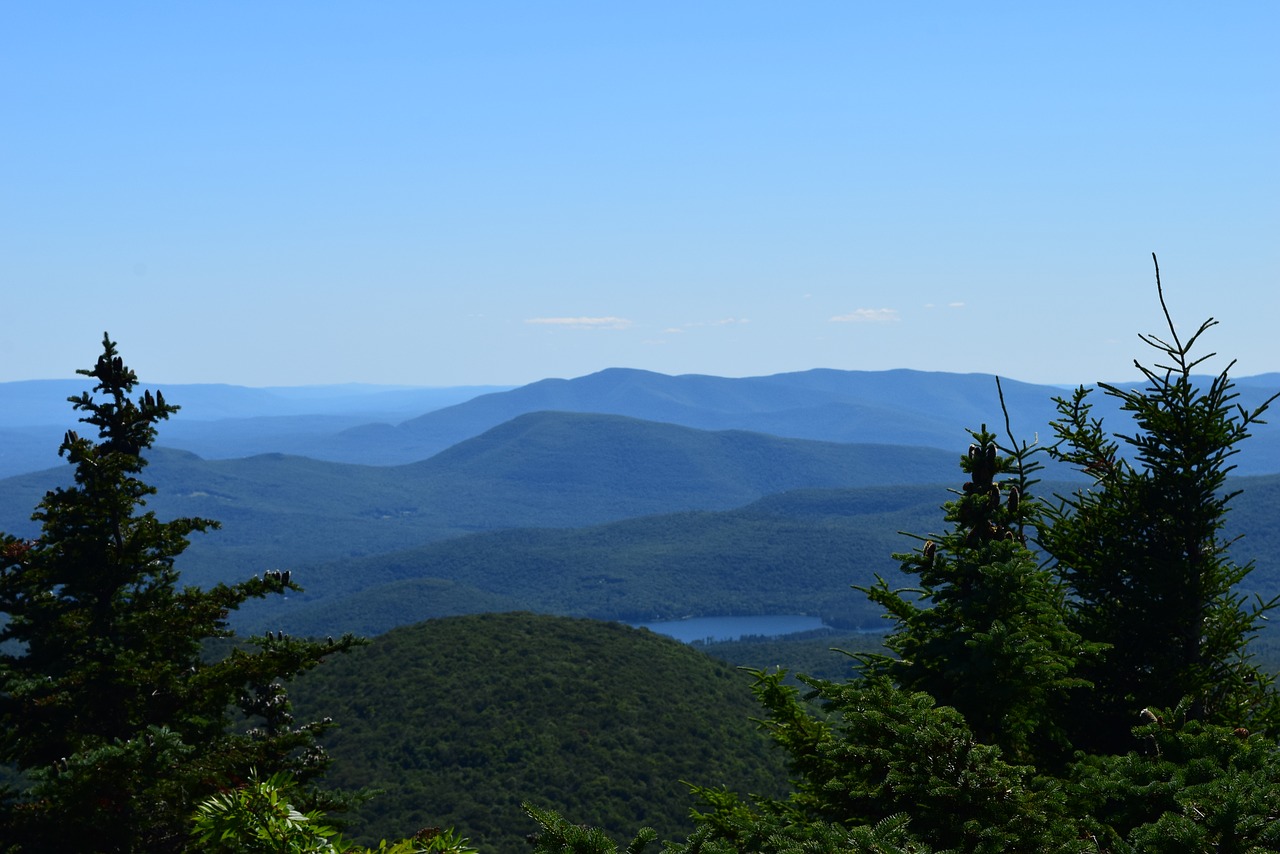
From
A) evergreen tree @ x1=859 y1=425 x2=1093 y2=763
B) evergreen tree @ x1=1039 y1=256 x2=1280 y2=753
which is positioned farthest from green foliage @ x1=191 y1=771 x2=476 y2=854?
evergreen tree @ x1=1039 y1=256 x2=1280 y2=753

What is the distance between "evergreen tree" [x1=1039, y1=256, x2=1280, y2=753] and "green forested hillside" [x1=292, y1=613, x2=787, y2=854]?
220ft

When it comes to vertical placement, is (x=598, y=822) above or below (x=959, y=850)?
below

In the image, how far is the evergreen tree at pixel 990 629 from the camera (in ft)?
35.4

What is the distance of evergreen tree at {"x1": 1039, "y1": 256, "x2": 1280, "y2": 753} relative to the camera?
12.8 metres

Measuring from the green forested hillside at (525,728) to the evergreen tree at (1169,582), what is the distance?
220 ft

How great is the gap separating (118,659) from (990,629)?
47.5ft

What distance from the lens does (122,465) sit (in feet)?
60.3

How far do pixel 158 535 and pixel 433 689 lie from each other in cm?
9723

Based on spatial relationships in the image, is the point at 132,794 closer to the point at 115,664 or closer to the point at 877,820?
the point at 115,664

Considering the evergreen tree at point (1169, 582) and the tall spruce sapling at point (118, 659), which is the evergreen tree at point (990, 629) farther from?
the tall spruce sapling at point (118, 659)

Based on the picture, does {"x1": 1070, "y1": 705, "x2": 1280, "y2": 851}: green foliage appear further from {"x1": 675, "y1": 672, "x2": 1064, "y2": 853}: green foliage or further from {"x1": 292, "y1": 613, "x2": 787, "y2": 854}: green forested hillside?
{"x1": 292, "y1": 613, "x2": 787, "y2": 854}: green forested hillside

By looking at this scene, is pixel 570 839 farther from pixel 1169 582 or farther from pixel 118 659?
pixel 118 659

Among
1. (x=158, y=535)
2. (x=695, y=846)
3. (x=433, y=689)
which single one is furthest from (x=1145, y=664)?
(x=433, y=689)

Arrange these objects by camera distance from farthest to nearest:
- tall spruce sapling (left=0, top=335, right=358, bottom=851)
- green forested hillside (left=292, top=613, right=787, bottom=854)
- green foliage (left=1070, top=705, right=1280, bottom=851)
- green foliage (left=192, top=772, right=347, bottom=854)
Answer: green forested hillside (left=292, top=613, right=787, bottom=854)
tall spruce sapling (left=0, top=335, right=358, bottom=851)
green foliage (left=1070, top=705, right=1280, bottom=851)
green foliage (left=192, top=772, right=347, bottom=854)
